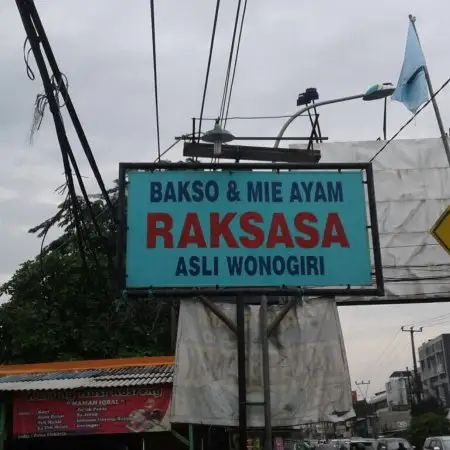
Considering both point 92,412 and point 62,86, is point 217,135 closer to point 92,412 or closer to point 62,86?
point 62,86

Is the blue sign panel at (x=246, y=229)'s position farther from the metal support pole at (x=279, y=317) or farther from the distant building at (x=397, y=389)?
the distant building at (x=397, y=389)

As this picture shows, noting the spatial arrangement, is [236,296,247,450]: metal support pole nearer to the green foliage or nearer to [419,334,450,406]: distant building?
the green foliage

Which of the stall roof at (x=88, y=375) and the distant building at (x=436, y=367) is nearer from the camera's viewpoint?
the stall roof at (x=88, y=375)

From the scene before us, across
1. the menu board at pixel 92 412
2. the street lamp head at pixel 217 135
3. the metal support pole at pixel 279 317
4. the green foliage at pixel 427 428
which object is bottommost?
the green foliage at pixel 427 428

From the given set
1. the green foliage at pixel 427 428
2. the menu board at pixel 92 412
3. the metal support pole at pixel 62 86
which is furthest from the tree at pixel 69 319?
the green foliage at pixel 427 428

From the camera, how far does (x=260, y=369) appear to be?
4312mm

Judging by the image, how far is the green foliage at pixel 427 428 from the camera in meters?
39.2

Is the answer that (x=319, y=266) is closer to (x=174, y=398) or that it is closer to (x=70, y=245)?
(x=174, y=398)

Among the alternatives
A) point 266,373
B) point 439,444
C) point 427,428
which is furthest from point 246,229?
point 427,428

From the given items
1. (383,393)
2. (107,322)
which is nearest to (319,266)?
(107,322)

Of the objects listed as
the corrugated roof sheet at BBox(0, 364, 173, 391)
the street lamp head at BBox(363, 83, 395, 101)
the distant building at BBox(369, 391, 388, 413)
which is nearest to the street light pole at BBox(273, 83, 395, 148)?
the street lamp head at BBox(363, 83, 395, 101)

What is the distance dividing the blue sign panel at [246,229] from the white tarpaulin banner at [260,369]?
0.30 metres

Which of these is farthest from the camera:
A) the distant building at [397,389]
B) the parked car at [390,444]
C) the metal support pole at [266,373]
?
the distant building at [397,389]

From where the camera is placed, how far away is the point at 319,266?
15.4ft
